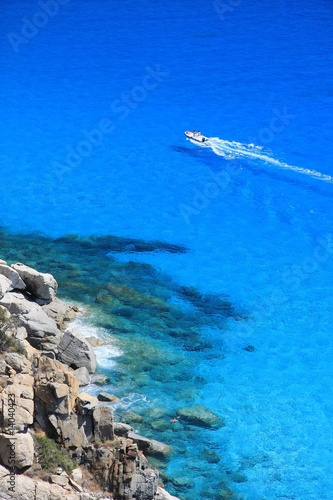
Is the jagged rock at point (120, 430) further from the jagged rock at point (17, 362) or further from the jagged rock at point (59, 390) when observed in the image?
the jagged rock at point (17, 362)

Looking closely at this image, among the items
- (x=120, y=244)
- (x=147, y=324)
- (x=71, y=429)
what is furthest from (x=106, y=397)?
(x=120, y=244)

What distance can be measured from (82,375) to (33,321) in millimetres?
2292

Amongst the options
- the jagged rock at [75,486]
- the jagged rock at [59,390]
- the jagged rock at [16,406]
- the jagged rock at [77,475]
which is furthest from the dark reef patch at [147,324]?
the jagged rock at [16,406]

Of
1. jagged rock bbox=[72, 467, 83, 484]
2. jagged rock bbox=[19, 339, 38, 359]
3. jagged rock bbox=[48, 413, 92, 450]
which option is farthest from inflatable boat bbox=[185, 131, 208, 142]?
jagged rock bbox=[72, 467, 83, 484]

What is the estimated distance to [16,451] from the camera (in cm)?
1321

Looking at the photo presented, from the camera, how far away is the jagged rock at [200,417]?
64.0ft

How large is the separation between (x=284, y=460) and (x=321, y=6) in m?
A: 48.7

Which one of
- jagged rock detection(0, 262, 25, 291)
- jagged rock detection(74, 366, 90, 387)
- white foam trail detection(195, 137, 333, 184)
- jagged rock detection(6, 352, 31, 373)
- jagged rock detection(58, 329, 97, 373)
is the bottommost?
jagged rock detection(6, 352, 31, 373)

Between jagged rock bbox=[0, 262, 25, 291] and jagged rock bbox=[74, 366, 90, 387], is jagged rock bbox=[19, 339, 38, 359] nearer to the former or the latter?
jagged rock bbox=[74, 366, 90, 387]

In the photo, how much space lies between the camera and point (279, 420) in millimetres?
20312

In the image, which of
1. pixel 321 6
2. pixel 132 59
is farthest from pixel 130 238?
pixel 321 6

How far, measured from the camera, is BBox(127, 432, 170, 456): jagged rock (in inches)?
670

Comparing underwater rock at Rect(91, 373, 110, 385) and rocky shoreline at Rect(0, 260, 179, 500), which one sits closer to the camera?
rocky shoreline at Rect(0, 260, 179, 500)

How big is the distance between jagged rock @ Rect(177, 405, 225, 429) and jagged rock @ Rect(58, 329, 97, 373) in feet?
10.9
